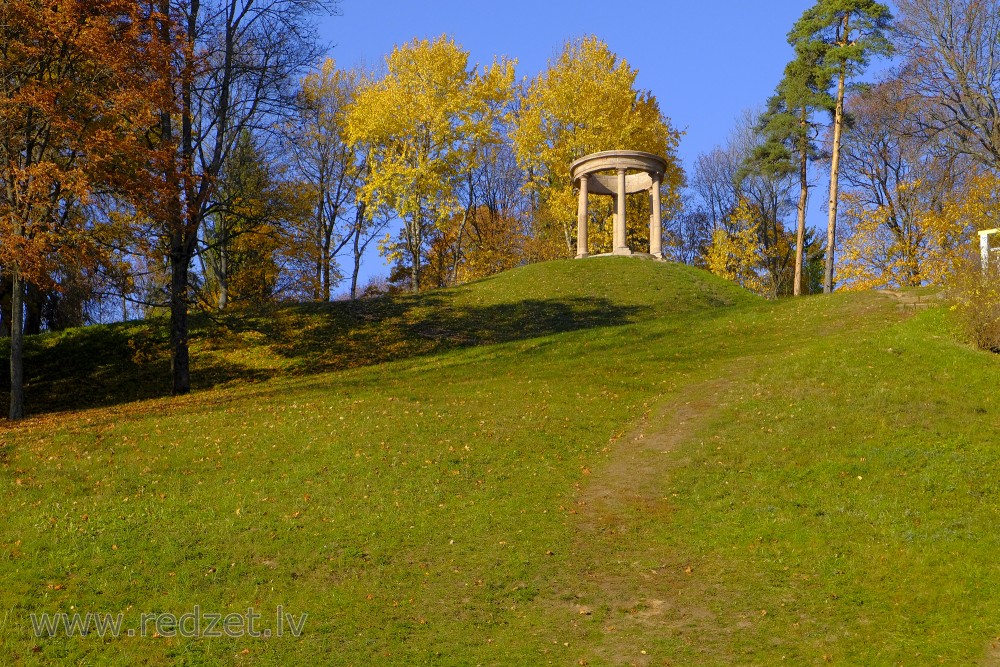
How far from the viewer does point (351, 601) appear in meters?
8.51

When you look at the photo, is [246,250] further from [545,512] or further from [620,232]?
[545,512]

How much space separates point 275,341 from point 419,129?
16555 millimetres

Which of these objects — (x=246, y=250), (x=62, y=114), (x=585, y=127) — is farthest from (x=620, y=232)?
(x=62, y=114)

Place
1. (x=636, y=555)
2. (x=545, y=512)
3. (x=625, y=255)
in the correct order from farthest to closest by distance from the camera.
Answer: (x=625, y=255)
(x=545, y=512)
(x=636, y=555)

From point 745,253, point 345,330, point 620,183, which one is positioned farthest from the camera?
point 745,253

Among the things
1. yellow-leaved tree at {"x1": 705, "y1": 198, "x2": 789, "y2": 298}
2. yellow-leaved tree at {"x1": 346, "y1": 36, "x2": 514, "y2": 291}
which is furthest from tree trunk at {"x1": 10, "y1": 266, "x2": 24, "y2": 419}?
yellow-leaved tree at {"x1": 705, "y1": 198, "x2": 789, "y2": 298}

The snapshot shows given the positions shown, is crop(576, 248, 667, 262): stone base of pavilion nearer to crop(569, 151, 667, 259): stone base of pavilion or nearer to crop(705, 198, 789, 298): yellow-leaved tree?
crop(569, 151, 667, 259): stone base of pavilion

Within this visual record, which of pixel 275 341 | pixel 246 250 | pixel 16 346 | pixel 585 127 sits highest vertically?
→ pixel 585 127

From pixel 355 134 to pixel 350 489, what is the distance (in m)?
27.3

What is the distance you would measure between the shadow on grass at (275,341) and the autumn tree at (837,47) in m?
10.3

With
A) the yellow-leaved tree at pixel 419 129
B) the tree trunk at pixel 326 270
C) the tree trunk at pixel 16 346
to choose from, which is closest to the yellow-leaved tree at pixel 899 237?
the yellow-leaved tree at pixel 419 129

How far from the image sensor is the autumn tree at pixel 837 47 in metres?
31.7

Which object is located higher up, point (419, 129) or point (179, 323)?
point (419, 129)

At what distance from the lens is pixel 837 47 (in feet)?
105
